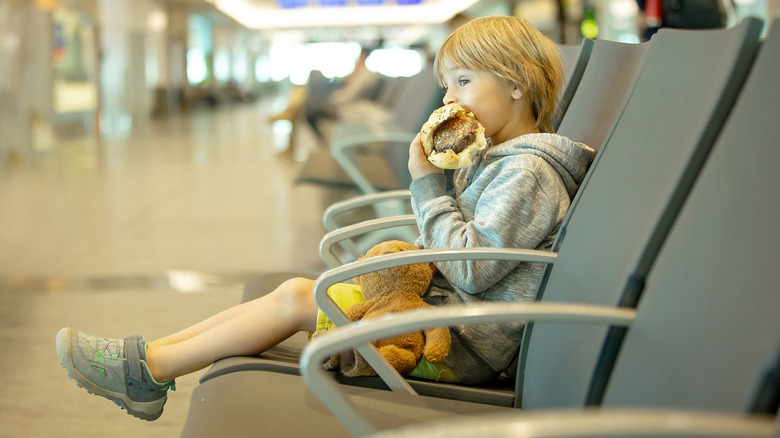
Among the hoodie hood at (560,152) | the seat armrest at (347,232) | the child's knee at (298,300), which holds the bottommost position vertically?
the child's knee at (298,300)

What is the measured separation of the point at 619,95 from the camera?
1762 millimetres

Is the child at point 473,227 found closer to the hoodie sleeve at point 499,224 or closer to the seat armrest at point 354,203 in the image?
the hoodie sleeve at point 499,224

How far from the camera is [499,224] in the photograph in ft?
4.88

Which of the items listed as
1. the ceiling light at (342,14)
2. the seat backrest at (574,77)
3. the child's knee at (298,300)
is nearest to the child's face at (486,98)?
the seat backrest at (574,77)

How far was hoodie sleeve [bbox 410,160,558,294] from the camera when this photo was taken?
1497mm

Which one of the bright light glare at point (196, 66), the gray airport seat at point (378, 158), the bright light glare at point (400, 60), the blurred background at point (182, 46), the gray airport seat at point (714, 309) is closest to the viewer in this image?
the gray airport seat at point (714, 309)

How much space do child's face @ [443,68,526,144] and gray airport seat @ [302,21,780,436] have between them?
0.71 meters

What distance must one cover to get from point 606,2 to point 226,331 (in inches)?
346

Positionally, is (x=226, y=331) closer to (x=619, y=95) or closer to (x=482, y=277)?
(x=482, y=277)

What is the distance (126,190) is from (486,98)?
5581mm

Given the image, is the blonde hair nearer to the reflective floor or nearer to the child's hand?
the child's hand

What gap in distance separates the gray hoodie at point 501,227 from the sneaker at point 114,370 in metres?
0.62

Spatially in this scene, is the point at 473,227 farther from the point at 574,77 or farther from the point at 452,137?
the point at 574,77

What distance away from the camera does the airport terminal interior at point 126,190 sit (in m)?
2.91
